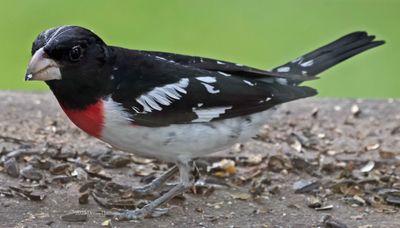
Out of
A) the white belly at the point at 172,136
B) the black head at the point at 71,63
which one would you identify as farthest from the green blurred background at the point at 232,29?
the black head at the point at 71,63

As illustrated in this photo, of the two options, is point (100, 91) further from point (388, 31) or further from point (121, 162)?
point (388, 31)

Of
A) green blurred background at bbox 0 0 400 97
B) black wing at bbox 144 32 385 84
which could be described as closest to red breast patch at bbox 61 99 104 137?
black wing at bbox 144 32 385 84

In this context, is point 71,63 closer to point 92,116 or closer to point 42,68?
point 42,68

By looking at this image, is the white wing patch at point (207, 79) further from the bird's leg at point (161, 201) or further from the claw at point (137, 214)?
the claw at point (137, 214)

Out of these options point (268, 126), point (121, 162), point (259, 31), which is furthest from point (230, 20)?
point (121, 162)

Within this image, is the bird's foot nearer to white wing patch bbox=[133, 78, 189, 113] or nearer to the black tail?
white wing patch bbox=[133, 78, 189, 113]

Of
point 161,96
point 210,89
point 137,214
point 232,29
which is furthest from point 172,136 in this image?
point 232,29
